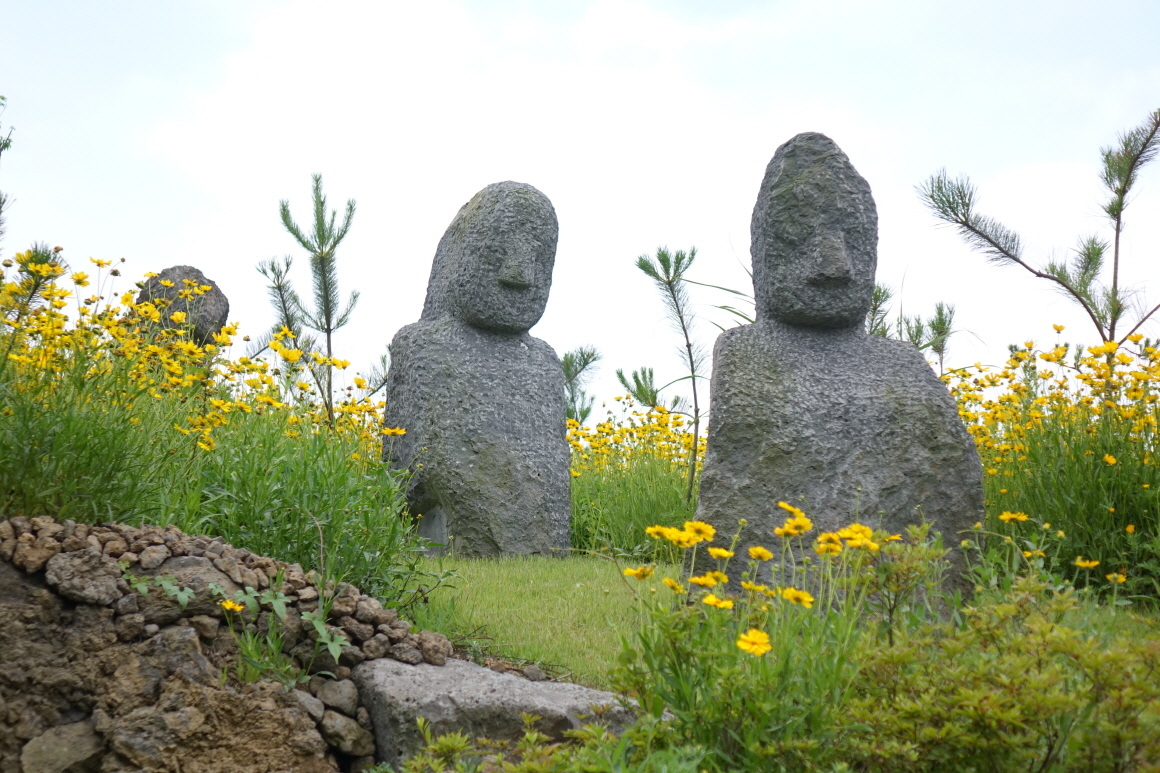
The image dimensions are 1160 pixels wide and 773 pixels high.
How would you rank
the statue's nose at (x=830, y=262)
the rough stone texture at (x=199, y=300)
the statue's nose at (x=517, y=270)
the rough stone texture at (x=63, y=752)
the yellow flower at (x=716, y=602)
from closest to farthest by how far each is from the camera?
the yellow flower at (x=716, y=602)
the rough stone texture at (x=63, y=752)
the statue's nose at (x=830, y=262)
the statue's nose at (x=517, y=270)
the rough stone texture at (x=199, y=300)

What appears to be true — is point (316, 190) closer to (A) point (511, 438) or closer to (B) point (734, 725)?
(A) point (511, 438)

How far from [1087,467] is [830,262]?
2250 millimetres

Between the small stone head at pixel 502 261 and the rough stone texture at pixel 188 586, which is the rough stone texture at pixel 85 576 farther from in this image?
the small stone head at pixel 502 261

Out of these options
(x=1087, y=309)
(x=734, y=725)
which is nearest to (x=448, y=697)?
→ (x=734, y=725)

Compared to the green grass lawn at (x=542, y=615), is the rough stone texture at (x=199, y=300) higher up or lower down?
higher up

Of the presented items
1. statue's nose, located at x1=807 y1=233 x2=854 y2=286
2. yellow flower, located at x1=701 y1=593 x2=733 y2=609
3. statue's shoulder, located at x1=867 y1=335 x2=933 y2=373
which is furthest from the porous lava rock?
statue's shoulder, located at x1=867 y1=335 x2=933 y2=373

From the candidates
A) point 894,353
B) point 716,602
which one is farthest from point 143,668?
point 894,353

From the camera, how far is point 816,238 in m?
4.59

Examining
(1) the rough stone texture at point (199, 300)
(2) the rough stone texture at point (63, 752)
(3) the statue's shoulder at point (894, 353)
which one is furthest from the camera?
(1) the rough stone texture at point (199, 300)

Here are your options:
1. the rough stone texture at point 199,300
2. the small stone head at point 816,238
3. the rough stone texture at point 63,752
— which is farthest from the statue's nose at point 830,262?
the rough stone texture at point 199,300

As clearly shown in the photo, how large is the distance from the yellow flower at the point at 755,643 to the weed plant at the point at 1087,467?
10.9 feet

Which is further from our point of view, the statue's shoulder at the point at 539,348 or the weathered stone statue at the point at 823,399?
the statue's shoulder at the point at 539,348

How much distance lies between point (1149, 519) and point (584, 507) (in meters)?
4.02

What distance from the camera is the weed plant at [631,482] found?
702 centimetres
